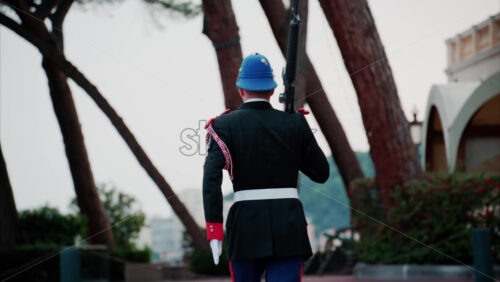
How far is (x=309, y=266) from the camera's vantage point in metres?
13.8

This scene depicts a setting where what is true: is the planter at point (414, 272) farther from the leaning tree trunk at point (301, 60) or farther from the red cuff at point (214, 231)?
the red cuff at point (214, 231)

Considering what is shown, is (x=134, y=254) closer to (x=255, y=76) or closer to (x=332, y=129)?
(x=332, y=129)

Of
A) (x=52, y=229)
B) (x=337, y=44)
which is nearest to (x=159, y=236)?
(x=52, y=229)

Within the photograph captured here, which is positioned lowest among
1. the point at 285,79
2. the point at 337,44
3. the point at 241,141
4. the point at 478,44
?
the point at 241,141

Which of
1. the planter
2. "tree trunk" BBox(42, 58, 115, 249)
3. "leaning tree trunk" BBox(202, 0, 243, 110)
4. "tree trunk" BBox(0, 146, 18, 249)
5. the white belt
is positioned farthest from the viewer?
"tree trunk" BBox(42, 58, 115, 249)

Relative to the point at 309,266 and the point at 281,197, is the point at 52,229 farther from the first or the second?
the point at 281,197

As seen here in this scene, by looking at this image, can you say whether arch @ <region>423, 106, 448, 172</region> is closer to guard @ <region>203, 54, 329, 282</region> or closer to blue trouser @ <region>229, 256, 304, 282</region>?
guard @ <region>203, 54, 329, 282</region>

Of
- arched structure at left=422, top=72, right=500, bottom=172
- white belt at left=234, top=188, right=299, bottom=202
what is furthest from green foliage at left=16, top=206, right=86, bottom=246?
white belt at left=234, top=188, right=299, bottom=202

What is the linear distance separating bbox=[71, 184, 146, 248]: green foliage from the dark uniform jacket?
17.4 meters

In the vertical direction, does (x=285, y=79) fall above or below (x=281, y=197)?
above

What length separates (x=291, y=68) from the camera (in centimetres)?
490

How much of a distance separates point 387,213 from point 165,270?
7268mm

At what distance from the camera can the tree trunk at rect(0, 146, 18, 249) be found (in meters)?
14.1

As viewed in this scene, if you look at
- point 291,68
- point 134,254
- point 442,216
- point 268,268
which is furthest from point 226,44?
point 134,254
